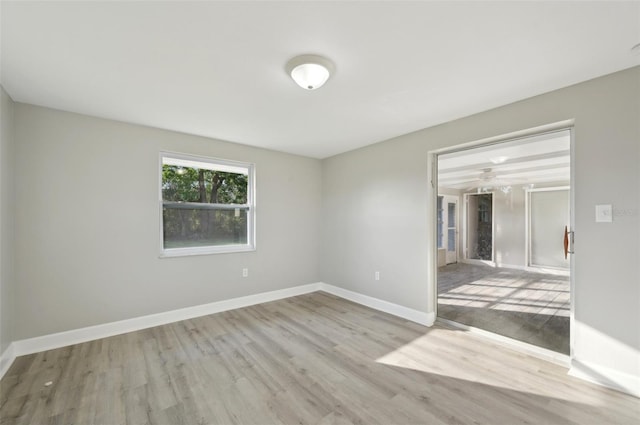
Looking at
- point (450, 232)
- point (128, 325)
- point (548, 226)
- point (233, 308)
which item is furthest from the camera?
point (450, 232)

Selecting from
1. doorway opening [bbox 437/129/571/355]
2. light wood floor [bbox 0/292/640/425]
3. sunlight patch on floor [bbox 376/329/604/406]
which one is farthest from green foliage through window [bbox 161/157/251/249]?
doorway opening [bbox 437/129/571/355]

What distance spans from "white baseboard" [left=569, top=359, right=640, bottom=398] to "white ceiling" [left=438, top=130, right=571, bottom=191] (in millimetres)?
1642

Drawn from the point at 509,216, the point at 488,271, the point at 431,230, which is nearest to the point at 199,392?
the point at 431,230

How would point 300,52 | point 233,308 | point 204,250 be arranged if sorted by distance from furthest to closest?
point 233,308 < point 204,250 < point 300,52

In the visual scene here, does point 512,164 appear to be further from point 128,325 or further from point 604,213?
point 128,325

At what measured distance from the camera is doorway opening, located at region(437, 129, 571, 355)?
2855 mm

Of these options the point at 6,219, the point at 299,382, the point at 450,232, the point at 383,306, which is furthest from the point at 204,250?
the point at 450,232

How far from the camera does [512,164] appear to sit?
3812 millimetres

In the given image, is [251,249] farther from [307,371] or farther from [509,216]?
[509,216]

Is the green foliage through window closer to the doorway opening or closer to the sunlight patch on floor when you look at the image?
the sunlight patch on floor

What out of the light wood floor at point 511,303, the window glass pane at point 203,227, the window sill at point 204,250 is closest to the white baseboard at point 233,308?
the light wood floor at point 511,303

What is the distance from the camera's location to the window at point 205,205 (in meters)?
3.50

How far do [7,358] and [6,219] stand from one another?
4.11 feet

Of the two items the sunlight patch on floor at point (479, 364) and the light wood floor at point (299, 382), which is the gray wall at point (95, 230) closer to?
the light wood floor at point (299, 382)
